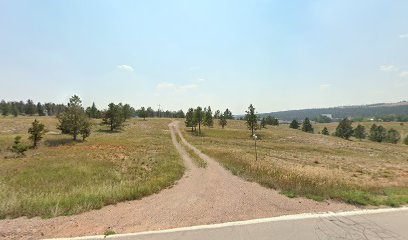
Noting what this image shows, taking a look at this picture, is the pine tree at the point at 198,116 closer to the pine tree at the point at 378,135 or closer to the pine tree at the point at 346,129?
the pine tree at the point at 346,129

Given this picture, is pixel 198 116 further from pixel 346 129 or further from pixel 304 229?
pixel 304 229

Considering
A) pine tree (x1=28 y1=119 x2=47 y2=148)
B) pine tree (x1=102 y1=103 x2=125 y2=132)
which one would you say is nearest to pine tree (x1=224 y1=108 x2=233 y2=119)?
pine tree (x1=102 y1=103 x2=125 y2=132)

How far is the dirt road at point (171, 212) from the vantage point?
29.9ft

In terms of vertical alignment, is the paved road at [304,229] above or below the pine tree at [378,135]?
above

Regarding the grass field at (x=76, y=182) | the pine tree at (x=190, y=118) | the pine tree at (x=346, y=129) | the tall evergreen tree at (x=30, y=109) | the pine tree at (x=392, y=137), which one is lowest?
the pine tree at (x=392, y=137)

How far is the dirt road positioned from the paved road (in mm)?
630

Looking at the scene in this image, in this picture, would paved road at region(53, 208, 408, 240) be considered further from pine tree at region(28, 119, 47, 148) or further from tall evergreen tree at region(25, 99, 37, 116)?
tall evergreen tree at region(25, 99, 37, 116)

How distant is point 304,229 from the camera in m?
8.84

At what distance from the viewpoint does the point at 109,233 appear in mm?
8688

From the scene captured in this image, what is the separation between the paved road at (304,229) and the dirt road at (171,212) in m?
0.63

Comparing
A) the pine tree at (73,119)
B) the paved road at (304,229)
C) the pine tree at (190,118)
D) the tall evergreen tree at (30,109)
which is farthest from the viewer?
the tall evergreen tree at (30,109)

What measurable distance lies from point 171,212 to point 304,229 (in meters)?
5.02

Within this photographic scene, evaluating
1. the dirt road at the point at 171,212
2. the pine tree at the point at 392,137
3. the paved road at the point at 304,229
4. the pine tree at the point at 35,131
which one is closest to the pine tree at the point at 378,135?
the pine tree at the point at 392,137

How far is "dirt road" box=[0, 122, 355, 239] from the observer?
9117mm
